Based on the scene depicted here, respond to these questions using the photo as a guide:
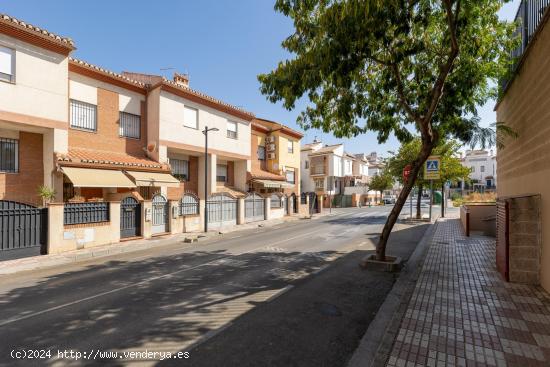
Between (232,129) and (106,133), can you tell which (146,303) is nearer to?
(106,133)

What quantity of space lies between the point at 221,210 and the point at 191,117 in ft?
22.3

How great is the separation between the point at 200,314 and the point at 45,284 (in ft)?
16.3

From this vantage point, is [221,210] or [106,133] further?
[221,210]

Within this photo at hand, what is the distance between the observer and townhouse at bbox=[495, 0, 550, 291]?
6.02 m

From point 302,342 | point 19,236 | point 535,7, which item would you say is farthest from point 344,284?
point 19,236

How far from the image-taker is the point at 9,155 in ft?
41.0

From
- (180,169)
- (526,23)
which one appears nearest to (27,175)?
(180,169)

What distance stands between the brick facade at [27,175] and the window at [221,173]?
11.6m

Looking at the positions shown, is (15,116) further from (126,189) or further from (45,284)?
(45,284)

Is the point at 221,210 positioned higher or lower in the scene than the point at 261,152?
lower

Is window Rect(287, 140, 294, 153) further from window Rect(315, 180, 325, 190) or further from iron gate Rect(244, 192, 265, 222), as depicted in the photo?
window Rect(315, 180, 325, 190)

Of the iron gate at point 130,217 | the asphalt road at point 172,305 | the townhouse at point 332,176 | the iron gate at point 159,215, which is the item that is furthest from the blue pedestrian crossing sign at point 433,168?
the townhouse at point 332,176

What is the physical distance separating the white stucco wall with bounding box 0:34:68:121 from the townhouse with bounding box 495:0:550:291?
1704cm

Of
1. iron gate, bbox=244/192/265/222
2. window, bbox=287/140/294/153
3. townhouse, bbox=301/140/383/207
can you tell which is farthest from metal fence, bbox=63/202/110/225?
townhouse, bbox=301/140/383/207
